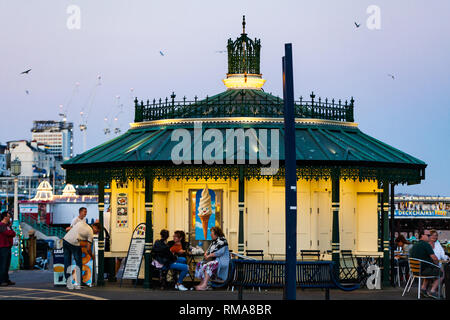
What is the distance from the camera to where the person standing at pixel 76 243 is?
20828 millimetres

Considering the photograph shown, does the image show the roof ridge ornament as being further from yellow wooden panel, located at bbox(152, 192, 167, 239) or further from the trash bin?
the trash bin

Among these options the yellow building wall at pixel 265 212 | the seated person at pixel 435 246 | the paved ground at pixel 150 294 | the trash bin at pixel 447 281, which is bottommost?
the paved ground at pixel 150 294

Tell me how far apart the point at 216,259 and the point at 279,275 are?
11.0 ft

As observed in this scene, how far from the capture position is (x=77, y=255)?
21062 millimetres

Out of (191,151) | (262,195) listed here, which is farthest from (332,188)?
(191,151)

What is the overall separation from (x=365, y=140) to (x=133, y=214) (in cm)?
650

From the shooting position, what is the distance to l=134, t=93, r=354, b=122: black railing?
920 inches

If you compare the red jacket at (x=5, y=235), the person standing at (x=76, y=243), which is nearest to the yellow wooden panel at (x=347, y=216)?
the person standing at (x=76, y=243)

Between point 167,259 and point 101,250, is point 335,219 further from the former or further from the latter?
point 101,250

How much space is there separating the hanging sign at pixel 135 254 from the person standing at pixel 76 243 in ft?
5.23

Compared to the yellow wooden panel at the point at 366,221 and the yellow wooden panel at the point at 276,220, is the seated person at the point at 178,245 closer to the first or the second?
the yellow wooden panel at the point at 276,220
